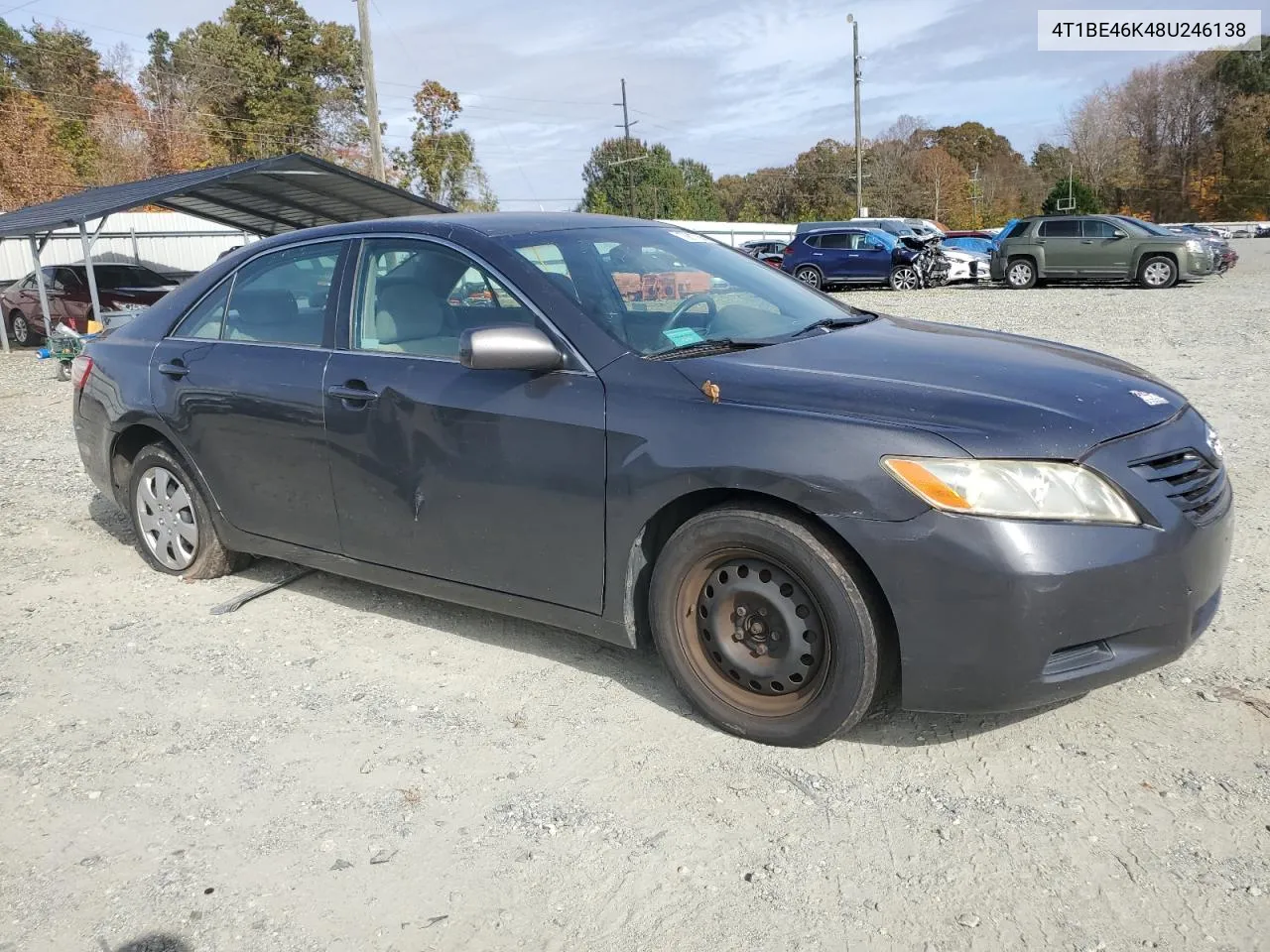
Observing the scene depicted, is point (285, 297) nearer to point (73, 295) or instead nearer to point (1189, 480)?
point (1189, 480)

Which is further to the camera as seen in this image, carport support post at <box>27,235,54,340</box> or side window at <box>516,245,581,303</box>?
carport support post at <box>27,235,54,340</box>

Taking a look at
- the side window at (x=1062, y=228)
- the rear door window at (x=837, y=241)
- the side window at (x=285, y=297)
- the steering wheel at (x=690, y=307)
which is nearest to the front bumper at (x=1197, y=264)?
the side window at (x=1062, y=228)

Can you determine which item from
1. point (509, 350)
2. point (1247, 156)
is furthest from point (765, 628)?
point (1247, 156)

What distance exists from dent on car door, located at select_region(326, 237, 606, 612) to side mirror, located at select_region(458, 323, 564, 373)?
0.24ft

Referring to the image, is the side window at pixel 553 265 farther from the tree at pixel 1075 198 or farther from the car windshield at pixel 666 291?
the tree at pixel 1075 198

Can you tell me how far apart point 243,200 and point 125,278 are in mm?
2540

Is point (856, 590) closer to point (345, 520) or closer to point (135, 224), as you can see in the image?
point (345, 520)

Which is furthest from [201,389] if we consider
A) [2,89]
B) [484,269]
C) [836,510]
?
[2,89]

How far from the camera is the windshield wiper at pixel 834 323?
3826mm

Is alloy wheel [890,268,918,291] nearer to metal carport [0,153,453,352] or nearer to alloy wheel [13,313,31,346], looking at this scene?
metal carport [0,153,453,352]

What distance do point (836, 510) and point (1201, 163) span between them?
90749 millimetres

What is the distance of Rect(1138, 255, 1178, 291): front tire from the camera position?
2219cm

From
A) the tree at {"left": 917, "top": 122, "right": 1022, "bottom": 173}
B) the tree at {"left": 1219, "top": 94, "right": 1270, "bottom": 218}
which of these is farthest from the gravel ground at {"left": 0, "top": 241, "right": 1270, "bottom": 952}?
the tree at {"left": 917, "top": 122, "right": 1022, "bottom": 173}

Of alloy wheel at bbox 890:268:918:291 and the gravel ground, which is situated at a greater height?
alloy wheel at bbox 890:268:918:291
